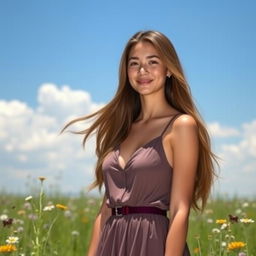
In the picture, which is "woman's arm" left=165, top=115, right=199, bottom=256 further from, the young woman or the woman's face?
the woman's face

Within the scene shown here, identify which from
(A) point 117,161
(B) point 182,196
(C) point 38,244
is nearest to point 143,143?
(A) point 117,161

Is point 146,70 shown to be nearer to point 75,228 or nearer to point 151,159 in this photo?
point 151,159

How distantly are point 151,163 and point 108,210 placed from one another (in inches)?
23.5

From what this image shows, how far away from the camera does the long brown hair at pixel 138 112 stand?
3738 millimetres

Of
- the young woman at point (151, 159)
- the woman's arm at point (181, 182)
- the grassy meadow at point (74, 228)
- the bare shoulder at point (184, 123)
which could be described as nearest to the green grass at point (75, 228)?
A: the grassy meadow at point (74, 228)

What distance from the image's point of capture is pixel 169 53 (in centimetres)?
376

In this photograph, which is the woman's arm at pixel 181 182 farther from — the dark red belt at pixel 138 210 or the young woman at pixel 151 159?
the dark red belt at pixel 138 210

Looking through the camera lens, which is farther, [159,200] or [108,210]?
[108,210]

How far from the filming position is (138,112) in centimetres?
414

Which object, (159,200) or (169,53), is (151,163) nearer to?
(159,200)

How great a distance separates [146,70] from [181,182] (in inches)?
28.2

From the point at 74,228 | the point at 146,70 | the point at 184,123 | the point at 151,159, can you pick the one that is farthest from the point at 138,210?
the point at 74,228

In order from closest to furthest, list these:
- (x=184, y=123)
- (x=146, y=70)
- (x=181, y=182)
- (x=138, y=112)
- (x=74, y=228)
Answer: (x=181, y=182) → (x=184, y=123) → (x=146, y=70) → (x=138, y=112) → (x=74, y=228)

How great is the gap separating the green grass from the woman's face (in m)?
1.18
